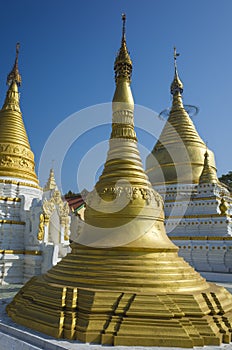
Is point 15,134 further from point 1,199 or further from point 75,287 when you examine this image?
point 75,287

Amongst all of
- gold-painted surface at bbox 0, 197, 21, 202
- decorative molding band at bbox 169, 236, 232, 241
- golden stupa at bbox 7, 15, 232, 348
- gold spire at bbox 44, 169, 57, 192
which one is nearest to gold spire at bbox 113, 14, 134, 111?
golden stupa at bbox 7, 15, 232, 348

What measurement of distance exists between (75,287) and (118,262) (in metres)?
1.00

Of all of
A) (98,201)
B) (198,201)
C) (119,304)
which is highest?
(198,201)

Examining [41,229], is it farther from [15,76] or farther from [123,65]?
[15,76]

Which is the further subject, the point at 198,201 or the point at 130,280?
the point at 198,201

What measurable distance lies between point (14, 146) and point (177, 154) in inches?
481

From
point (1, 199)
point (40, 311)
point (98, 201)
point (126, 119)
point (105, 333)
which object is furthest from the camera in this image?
point (1, 199)

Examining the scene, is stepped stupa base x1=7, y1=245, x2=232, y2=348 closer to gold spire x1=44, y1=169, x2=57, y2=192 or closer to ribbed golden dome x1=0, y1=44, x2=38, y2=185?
ribbed golden dome x1=0, y1=44, x2=38, y2=185

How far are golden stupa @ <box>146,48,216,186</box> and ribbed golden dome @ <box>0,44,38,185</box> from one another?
9.95 metres

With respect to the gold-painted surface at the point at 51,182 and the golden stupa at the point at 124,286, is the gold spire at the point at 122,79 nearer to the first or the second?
the golden stupa at the point at 124,286

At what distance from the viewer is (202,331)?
4949 mm

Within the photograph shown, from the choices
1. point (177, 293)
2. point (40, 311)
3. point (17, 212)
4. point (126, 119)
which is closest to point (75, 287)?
point (40, 311)

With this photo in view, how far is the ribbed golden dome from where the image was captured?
16.4 metres

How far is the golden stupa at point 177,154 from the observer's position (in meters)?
21.9
